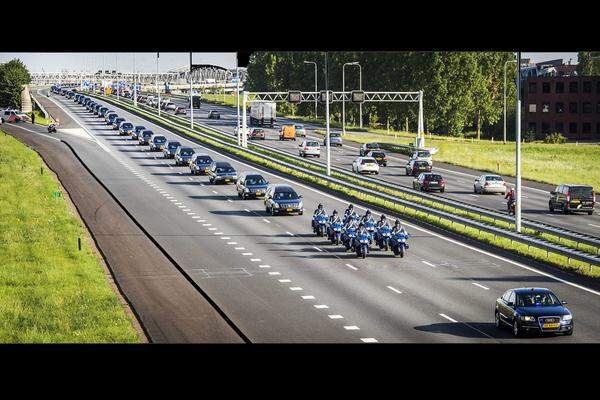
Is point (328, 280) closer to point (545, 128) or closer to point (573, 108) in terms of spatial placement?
point (573, 108)

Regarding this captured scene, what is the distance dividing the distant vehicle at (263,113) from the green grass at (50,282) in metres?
85.9

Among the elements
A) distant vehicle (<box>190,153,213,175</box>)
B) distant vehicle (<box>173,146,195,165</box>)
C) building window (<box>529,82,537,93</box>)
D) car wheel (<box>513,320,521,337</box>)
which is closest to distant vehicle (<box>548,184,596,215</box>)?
distant vehicle (<box>190,153,213,175</box>)

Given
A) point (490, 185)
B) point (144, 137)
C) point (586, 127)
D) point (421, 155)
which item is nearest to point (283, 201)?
point (490, 185)

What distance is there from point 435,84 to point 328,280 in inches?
4585

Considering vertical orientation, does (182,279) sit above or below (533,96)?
below

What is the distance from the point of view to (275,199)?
6419 centimetres

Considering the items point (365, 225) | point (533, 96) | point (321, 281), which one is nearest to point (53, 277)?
point (321, 281)

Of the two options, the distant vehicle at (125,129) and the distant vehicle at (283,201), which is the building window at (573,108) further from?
the distant vehicle at (283,201)
